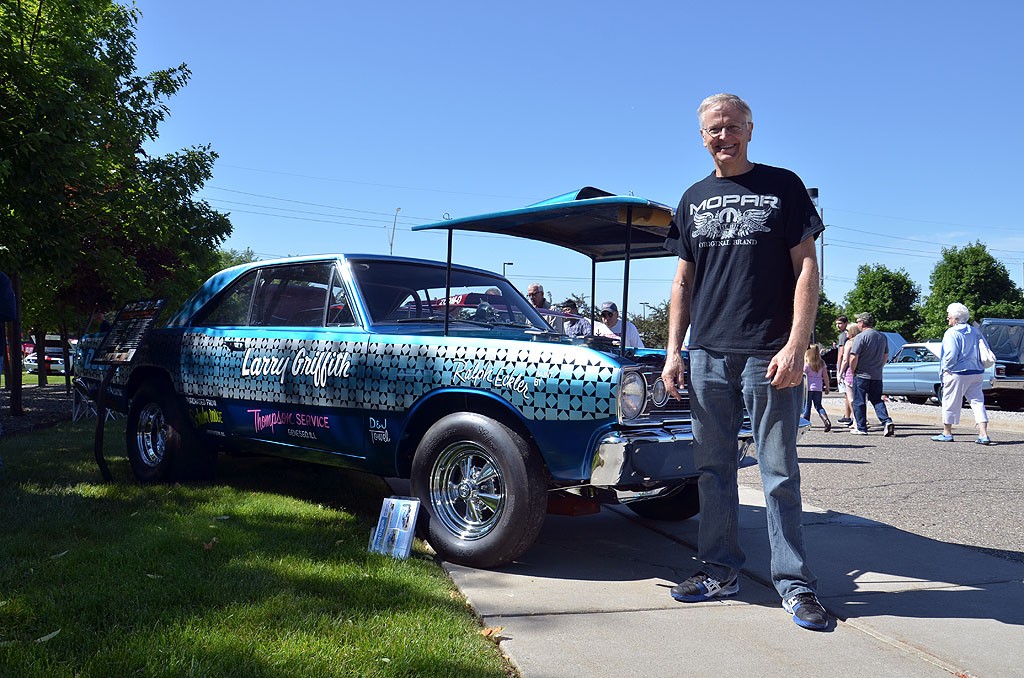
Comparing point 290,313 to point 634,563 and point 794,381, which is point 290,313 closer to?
point 634,563

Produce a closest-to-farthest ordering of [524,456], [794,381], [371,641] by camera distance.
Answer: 1. [371,641]
2. [794,381]
3. [524,456]

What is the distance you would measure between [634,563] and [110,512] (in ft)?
9.94

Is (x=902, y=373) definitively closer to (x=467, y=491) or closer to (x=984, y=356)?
(x=984, y=356)

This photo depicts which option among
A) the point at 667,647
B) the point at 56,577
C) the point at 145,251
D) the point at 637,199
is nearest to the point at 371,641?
the point at 667,647

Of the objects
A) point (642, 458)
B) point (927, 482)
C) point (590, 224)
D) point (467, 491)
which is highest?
point (590, 224)

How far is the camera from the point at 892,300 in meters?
53.4

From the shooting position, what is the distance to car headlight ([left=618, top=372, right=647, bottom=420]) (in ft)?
12.5

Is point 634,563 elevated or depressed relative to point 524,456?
depressed

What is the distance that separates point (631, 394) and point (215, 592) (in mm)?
1937

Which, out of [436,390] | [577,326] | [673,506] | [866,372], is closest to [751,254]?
[436,390]

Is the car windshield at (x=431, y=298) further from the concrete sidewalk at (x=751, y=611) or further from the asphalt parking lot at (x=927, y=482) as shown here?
the asphalt parking lot at (x=927, y=482)

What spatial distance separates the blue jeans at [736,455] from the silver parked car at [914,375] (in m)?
16.7

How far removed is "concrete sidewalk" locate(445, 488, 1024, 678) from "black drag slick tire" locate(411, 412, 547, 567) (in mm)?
164

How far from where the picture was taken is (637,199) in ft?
13.3
